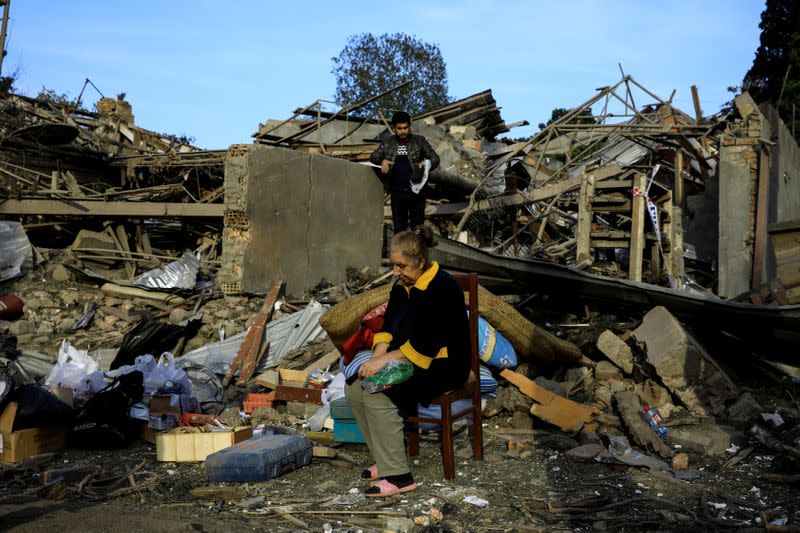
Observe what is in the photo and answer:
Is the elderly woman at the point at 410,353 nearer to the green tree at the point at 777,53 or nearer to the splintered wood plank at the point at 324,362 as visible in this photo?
the splintered wood plank at the point at 324,362

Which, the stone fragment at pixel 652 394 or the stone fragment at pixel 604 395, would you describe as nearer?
the stone fragment at pixel 604 395

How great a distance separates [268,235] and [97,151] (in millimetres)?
7266

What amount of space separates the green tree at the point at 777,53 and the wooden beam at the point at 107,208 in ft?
75.1

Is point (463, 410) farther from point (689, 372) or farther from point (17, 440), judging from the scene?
point (17, 440)

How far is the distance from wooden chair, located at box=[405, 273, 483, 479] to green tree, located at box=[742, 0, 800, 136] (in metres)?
25.6

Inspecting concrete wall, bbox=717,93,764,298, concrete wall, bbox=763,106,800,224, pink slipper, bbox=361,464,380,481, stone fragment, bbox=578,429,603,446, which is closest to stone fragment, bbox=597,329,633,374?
stone fragment, bbox=578,429,603,446

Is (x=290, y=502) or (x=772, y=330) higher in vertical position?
(x=772, y=330)

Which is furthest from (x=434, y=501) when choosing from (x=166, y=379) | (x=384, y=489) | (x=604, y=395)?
(x=166, y=379)

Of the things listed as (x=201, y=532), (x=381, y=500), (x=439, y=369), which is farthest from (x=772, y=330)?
(x=201, y=532)

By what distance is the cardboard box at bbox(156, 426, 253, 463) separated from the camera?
A: 498cm

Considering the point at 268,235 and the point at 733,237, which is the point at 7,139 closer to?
the point at 268,235

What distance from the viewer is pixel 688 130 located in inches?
478

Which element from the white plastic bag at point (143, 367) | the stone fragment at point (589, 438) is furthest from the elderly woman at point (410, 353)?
the white plastic bag at point (143, 367)

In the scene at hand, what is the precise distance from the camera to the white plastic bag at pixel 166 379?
6.20 metres
